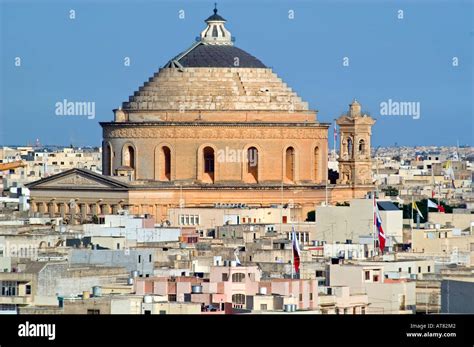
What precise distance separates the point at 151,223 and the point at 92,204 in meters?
20.8

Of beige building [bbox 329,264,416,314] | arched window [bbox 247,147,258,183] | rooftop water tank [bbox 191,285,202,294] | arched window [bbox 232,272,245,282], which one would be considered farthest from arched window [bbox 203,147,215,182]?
rooftop water tank [bbox 191,285,202,294]

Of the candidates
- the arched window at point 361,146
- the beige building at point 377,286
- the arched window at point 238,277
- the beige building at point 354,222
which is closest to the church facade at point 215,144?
the arched window at point 361,146

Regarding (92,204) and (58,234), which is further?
(92,204)

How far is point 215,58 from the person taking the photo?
114 m

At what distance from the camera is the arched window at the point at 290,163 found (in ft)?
368

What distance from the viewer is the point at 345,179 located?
115 m

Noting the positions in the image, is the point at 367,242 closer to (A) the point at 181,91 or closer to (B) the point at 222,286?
(B) the point at 222,286

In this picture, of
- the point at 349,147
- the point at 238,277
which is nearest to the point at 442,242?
the point at 238,277

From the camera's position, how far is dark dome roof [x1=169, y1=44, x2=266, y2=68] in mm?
113625

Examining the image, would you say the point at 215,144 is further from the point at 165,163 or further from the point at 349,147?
the point at 349,147

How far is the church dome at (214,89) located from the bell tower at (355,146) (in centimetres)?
235

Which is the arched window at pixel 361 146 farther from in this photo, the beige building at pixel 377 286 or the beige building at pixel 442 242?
the beige building at pixel 377 286
